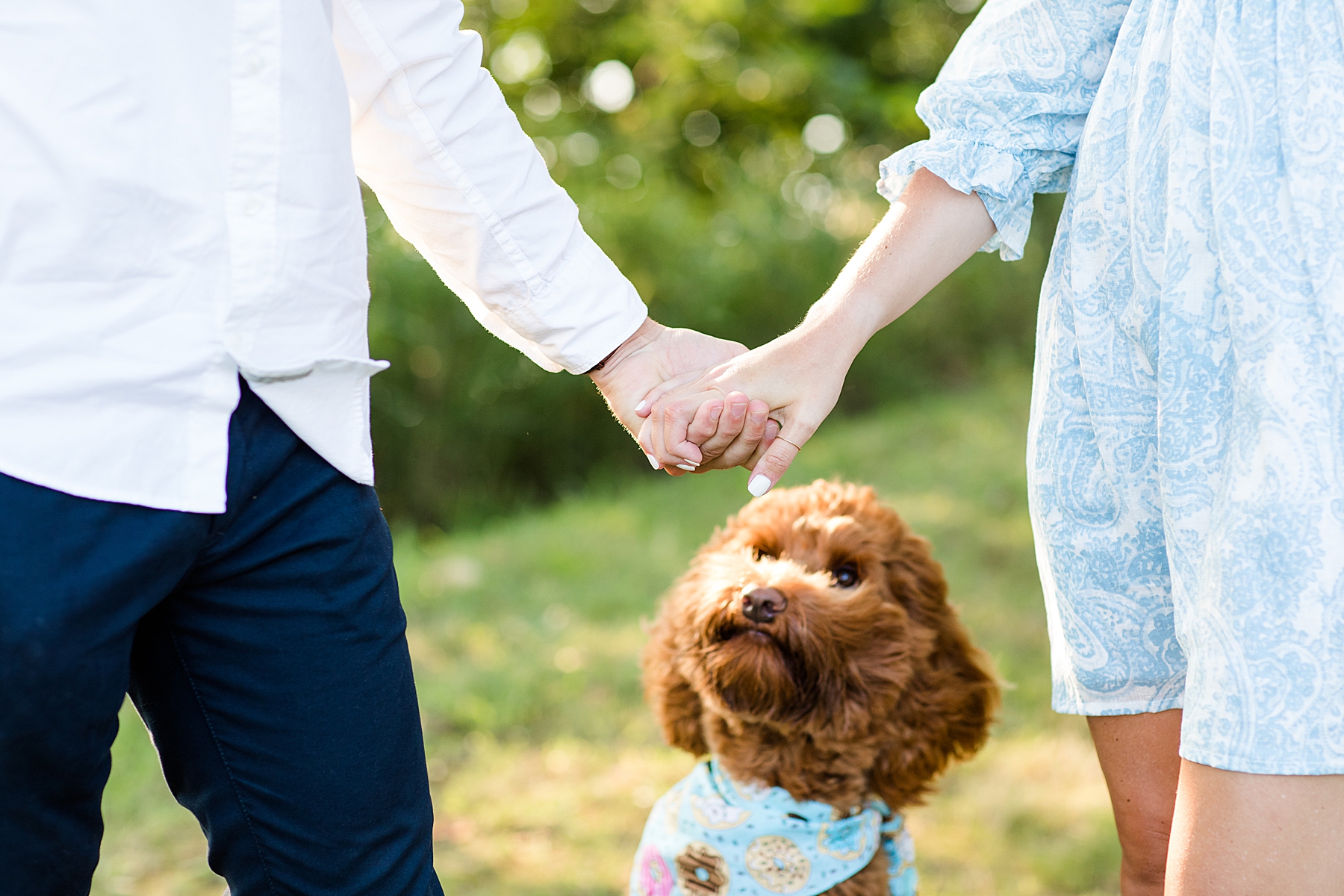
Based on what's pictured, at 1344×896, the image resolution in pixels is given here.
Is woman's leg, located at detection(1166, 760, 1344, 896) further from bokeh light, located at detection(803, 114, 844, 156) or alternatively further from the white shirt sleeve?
bokeh light, located at detection(803, 114, 844, 156)

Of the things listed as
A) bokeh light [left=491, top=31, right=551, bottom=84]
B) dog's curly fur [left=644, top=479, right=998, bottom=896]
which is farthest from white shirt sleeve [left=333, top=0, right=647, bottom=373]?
bokeh light [left=491, top=31, right=551, bottom=84]

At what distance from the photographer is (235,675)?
4.07ft

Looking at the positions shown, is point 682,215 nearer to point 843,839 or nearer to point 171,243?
point 843,839

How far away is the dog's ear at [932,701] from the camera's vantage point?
2.00m

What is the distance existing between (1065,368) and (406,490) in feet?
16.9

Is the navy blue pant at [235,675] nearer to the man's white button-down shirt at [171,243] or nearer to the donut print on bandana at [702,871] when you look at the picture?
the man's white button-down shirt at [171,243]

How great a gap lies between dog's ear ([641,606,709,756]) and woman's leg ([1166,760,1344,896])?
40.0 inches

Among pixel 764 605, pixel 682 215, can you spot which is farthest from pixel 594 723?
pixel 682 215

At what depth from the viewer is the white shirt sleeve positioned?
4.53ft

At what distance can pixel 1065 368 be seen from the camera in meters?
1.49

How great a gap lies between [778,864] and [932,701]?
376mm

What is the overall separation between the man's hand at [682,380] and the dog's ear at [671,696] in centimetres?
42

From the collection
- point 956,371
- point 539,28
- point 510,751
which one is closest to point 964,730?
point 510,751

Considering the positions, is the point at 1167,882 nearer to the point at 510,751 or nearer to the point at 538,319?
the point at 538,319
